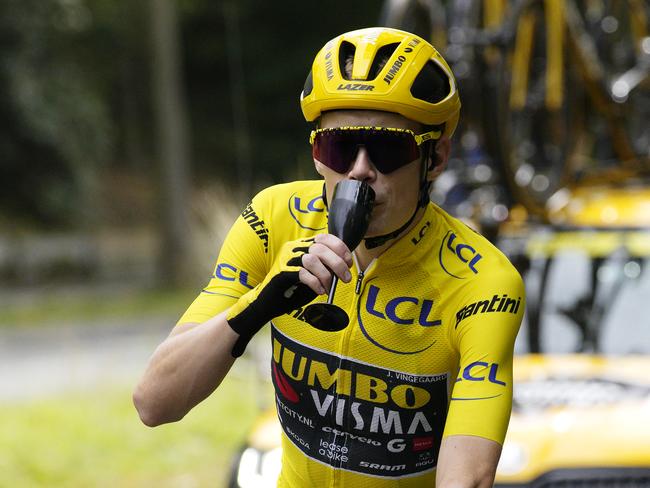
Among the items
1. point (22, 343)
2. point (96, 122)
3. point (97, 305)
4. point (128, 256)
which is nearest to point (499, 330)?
point (22, 343)

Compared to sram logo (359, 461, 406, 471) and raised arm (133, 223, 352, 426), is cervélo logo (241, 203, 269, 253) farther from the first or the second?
sram logo (359, 461, 406, 471)

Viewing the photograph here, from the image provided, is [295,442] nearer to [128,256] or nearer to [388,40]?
[388,40]

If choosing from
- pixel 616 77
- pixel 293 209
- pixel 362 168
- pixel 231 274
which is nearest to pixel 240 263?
pixel 231 274

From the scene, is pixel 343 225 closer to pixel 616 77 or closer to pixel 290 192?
pixel 290 192

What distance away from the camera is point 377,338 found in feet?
8.79

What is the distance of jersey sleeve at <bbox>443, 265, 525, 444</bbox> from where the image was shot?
2.47 meters

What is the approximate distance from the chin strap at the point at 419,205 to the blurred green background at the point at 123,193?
2.76 metres

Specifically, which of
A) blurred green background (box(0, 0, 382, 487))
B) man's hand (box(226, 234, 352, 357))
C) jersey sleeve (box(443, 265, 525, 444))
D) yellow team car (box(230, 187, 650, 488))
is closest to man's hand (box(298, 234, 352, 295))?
man's hand (box(226, 234, 352, 357))

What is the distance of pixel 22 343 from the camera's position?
17.1m

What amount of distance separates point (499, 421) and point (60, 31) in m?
25.5

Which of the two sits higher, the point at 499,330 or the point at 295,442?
the point at 499,330

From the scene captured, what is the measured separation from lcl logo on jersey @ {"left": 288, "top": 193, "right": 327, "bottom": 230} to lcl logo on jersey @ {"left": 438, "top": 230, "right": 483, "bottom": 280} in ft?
0.93

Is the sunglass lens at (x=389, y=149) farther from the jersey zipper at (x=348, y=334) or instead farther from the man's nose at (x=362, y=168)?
the jersey zipper at (x=348, y=334)

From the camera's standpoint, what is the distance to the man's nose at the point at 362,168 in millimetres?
2529
